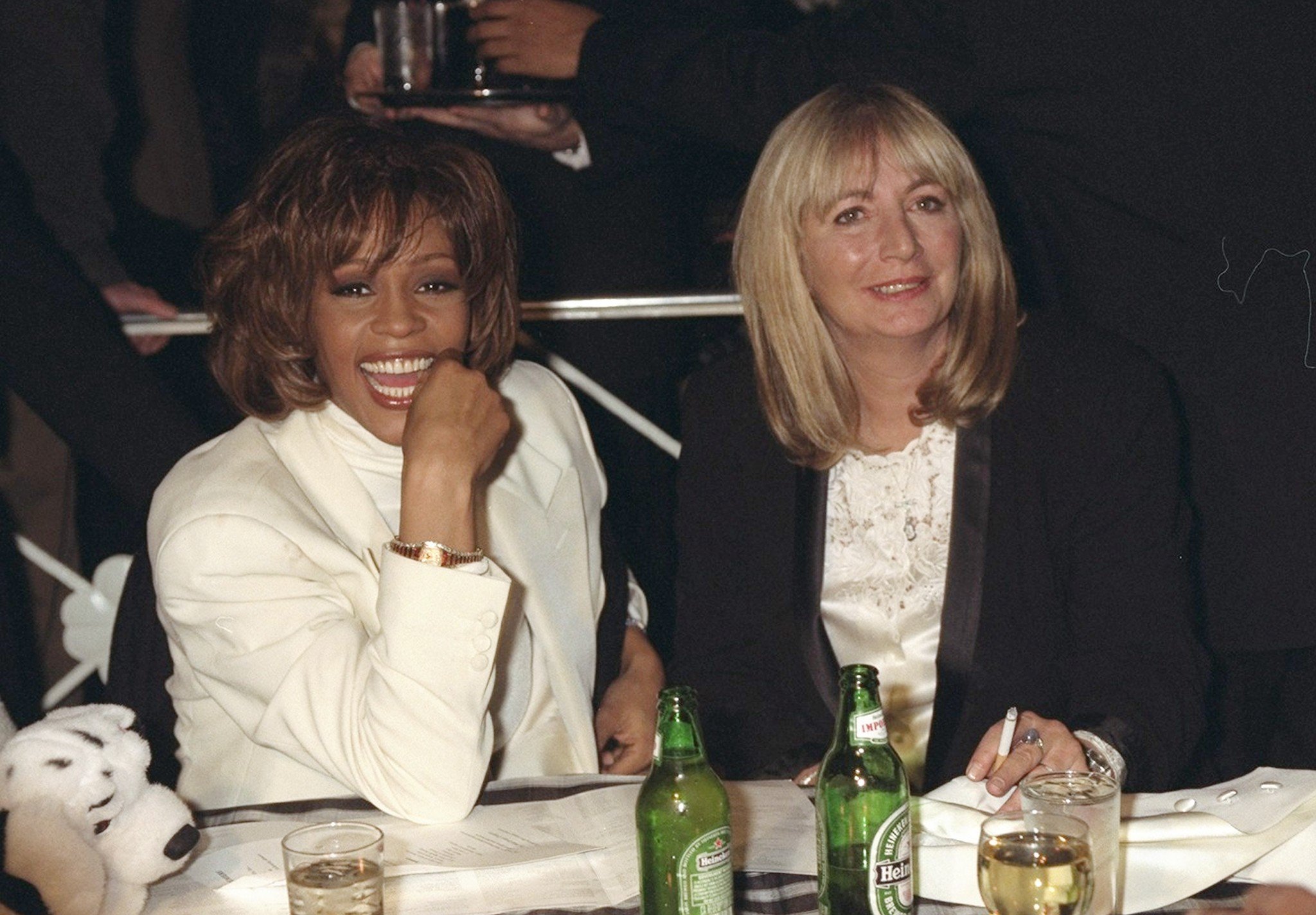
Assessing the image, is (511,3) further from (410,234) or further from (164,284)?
(164,284)

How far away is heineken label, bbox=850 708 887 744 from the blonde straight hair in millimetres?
1036

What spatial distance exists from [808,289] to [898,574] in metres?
0.45

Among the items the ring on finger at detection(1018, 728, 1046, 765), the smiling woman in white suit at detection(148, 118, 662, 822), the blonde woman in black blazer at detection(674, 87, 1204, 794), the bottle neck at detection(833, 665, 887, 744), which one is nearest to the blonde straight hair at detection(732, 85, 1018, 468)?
the blonde woman in black blazer at detection(674, 87, 1204, 794)

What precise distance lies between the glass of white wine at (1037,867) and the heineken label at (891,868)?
6cm

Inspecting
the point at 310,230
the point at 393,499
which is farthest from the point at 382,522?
the point at 310,230

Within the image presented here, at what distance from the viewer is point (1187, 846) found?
4.13 feet

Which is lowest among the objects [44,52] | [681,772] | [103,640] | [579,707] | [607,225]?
[103,640]

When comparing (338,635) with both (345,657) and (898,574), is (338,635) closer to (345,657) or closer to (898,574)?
(345,657)

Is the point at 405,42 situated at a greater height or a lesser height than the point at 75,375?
greater

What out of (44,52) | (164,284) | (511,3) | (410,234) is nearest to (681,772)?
(410,234)

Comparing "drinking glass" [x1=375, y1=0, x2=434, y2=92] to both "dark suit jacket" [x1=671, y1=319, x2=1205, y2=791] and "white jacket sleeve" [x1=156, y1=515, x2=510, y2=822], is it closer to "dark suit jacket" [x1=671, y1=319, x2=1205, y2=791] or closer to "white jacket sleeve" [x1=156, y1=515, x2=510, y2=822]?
"dark suit jacket" [x1=671, y1=319, x2=1205, y2=791]

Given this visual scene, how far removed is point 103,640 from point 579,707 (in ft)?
A: 5.72

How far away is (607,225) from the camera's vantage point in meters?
2.93

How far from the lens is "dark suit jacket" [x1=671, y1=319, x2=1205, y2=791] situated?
1971mm
